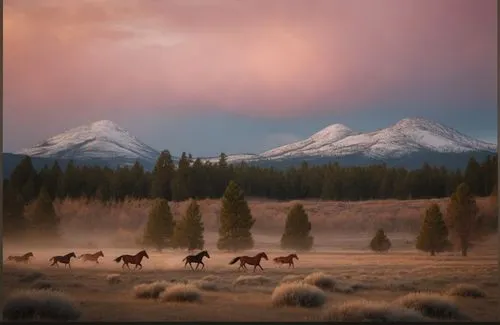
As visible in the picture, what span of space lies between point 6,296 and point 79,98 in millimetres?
3049

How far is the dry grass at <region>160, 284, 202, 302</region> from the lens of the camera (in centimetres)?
1148

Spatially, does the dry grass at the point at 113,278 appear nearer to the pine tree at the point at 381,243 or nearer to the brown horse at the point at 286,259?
the brown horse at the point at 286,259

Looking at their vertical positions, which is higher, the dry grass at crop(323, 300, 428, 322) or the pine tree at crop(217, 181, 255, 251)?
the pine tree at crop(217, 181, 255, 251)

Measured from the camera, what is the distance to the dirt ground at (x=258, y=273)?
11.4 m

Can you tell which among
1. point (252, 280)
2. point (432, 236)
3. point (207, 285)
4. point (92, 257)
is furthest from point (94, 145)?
point (432, 236)

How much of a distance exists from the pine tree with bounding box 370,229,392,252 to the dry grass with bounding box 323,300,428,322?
102 cm

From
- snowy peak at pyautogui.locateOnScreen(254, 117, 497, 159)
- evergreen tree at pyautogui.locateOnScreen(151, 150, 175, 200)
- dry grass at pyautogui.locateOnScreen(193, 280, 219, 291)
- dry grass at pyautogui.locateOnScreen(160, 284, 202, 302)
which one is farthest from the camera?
evergreen tree at pyautogui.locateOnScreen(151, 150, 175, 200)

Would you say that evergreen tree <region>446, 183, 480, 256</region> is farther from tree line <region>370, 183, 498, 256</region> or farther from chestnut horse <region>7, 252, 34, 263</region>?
chestnut horse <region>7, 252, 34, 263</region>

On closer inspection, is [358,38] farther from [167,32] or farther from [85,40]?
[85,40]

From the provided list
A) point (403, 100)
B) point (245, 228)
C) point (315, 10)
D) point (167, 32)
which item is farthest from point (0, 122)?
point (403, 100)

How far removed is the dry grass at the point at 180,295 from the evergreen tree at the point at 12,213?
2.33 metres

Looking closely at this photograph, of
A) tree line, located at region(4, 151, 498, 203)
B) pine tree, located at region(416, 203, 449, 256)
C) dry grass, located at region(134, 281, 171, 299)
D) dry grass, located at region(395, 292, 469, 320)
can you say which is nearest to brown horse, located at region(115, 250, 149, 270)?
dry grass, located at region(134, 281, 171, 299)

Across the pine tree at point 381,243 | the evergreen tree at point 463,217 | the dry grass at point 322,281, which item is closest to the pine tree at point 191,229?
the dry grass at point 322,281

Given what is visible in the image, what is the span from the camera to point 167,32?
12180mm
